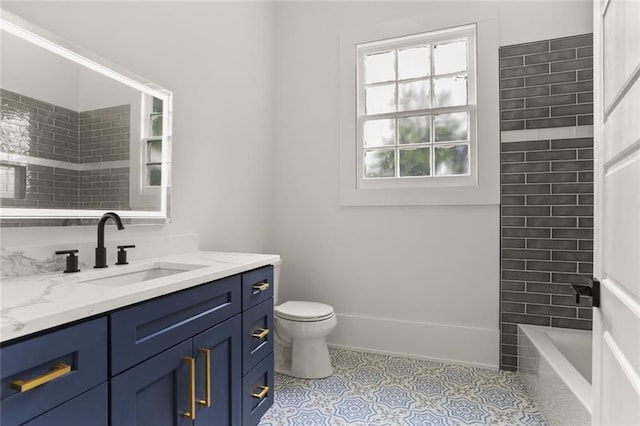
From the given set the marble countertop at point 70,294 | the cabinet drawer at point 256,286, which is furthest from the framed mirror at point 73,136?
the cabinet drawer at point 256,286

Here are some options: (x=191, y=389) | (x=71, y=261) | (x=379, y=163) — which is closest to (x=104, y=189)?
(x=71, y=261)

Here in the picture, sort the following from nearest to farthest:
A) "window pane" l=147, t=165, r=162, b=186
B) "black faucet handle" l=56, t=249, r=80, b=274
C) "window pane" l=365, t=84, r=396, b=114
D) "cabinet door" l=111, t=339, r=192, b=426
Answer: "cabinet door" l=111, t=339, r=192, b=426, "black faucet handle" l=56, t=249, r=80, b=274, "window pane" l=147, t=165, r=162, b=186, "window pane" l=365, t=84, r=396, b=114

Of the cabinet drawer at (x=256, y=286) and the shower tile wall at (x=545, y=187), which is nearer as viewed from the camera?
the cabinet drawer at (x=256, y=286)

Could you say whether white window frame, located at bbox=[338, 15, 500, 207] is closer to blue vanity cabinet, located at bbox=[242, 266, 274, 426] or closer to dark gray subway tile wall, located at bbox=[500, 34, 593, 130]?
dark gray subway tile wall, located at bbox=[500, 34, 593, 130]

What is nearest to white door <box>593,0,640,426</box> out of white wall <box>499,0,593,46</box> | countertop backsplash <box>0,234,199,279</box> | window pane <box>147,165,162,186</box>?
white wall <box>499,0,593,46</box>

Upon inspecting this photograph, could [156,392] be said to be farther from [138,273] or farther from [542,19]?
[542,19]

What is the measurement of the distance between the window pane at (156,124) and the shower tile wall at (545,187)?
2205mm

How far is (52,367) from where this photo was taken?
767mm

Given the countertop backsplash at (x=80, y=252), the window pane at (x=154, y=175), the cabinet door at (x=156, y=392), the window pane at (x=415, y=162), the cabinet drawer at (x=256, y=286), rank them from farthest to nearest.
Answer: the window pane at (x=415, y=162) → the window pane at (x=154, y=175) → the cabinet drawer at (x=256, y=286) → the countertop backsplash at (x=80, y=252) → the cabinet door at (x=156, y=392)

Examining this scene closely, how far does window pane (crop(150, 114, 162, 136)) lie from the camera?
1780 millimetres

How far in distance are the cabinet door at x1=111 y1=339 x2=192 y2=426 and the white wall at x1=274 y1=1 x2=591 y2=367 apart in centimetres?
175

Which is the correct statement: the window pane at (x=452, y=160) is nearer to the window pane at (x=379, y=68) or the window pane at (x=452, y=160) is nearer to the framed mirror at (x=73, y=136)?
the window pane at (x=379, y=68)

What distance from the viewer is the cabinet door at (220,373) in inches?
49.1

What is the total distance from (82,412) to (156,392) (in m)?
0.26
